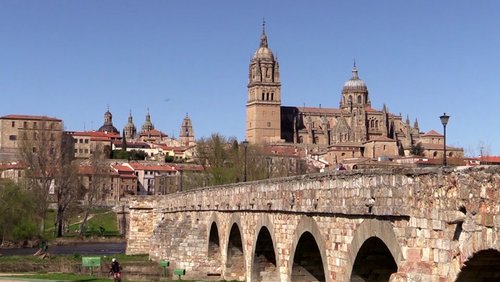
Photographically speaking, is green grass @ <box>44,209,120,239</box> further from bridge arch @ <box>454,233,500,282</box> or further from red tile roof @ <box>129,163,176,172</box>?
bridge arch @ <box>454,233,500,282</box>

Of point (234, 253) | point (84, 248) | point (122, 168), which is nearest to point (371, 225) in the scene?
point (234, 253)

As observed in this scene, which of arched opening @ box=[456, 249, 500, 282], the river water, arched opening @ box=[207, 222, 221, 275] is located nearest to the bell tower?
the river water

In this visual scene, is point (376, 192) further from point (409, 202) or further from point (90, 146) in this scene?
point (90, 146)

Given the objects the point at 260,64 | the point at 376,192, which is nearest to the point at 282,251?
the point at 376,192

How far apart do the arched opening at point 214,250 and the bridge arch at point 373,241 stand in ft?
56.9

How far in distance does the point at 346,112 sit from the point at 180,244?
16445 cm

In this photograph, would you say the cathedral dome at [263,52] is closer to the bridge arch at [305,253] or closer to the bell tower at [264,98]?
the bell tower at [264,98]

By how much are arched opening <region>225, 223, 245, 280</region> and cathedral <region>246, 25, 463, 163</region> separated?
146956 mm

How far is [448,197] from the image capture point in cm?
1130

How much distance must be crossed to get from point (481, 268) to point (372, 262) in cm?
454

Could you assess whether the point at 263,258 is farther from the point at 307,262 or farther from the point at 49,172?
the point at 49,172

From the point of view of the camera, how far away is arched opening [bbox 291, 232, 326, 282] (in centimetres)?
1954

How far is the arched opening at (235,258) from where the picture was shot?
29.1 meters

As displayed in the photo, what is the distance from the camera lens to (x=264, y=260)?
24.8 m
